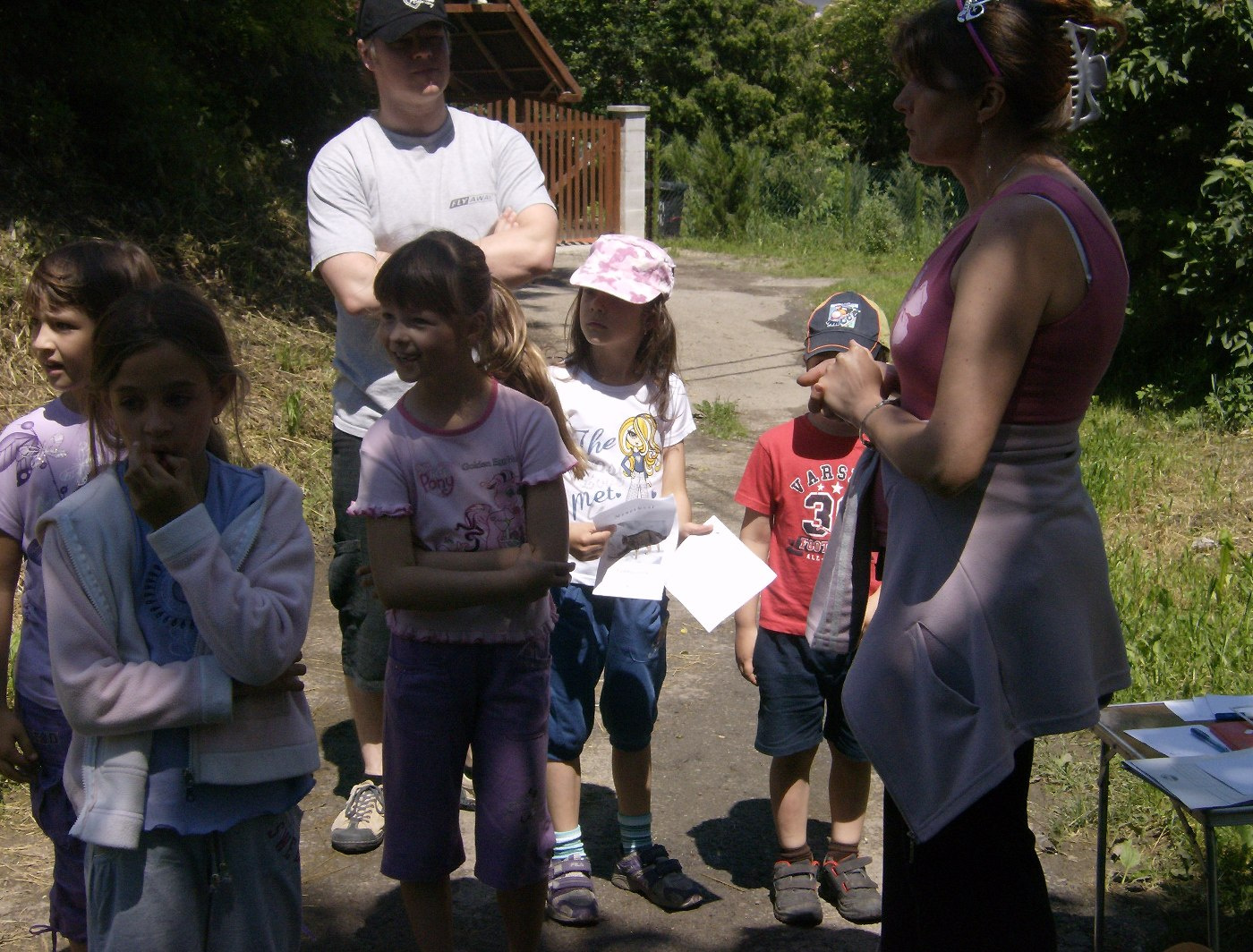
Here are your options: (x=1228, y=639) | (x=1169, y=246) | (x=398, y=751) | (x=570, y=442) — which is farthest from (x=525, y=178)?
(x=1169, y=246)

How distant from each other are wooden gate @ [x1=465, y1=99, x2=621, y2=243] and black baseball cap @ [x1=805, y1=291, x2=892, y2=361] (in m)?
14.6

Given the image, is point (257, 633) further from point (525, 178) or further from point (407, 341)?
point (525, 178)

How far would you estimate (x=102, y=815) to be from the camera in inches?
78.8

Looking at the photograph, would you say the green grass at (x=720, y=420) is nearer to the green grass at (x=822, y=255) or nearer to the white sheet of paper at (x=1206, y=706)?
the white sheet of paper at (x=1206, y=706)

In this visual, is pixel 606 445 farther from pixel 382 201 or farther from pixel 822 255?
pixel 822 255

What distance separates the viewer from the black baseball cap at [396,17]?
10.8 ft

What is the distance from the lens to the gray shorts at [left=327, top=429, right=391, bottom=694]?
351 centimetres

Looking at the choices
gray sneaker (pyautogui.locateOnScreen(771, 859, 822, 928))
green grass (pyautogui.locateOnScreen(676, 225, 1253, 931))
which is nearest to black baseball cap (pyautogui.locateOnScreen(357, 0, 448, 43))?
gray sneaker (pyautogui.locateOnScreen(771, 859, 822, 928))

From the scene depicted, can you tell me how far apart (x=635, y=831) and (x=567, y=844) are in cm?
21

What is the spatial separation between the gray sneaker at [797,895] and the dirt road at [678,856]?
4cm

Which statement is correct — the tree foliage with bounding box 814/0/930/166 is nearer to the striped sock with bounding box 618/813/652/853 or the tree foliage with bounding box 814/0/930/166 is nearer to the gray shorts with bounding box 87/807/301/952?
the striped sock with bounding box 618/813/652/853

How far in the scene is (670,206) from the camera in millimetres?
22312

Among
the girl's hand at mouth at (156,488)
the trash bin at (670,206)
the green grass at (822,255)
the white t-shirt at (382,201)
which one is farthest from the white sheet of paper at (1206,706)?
the trash bin at (670,206)

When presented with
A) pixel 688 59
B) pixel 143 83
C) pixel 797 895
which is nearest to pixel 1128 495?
pixel 797 895
